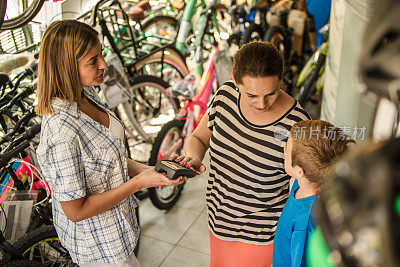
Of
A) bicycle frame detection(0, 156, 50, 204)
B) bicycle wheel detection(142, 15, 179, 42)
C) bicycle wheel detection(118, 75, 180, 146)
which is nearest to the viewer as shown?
bicycle frame detection(0, 156, 50, 204)

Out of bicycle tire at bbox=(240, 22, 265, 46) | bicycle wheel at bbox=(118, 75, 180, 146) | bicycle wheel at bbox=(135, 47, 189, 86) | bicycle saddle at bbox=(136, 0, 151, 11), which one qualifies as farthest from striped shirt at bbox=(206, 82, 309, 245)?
bicycle tire at bbox=(240, 22, 265, 46)

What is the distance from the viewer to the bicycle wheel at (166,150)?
10.4ft

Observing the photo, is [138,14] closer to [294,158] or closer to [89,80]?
[89,80]

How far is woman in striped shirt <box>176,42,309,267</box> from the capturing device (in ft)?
4.83

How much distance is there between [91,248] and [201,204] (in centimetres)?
193

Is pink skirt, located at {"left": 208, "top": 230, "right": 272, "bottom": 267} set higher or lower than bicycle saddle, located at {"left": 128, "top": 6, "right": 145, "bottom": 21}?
lower

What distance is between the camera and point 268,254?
1767 millimetres

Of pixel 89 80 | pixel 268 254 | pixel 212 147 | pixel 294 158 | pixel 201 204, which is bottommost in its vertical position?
pixel 201 204

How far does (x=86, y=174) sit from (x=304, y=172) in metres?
0.82

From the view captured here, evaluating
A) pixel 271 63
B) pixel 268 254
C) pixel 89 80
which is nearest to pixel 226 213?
pixel 268 254

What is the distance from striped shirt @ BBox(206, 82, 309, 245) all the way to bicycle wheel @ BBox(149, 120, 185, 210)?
145cm

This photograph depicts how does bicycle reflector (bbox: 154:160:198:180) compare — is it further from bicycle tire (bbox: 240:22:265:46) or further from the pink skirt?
bicycle tire (bbox: 240:22:265:46)

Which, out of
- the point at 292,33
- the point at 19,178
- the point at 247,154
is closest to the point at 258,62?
the point at 247,154

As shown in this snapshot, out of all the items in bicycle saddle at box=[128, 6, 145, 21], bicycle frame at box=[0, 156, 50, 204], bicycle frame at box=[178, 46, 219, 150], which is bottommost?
bicycle frame at box=[178, 46, 219, 150]
